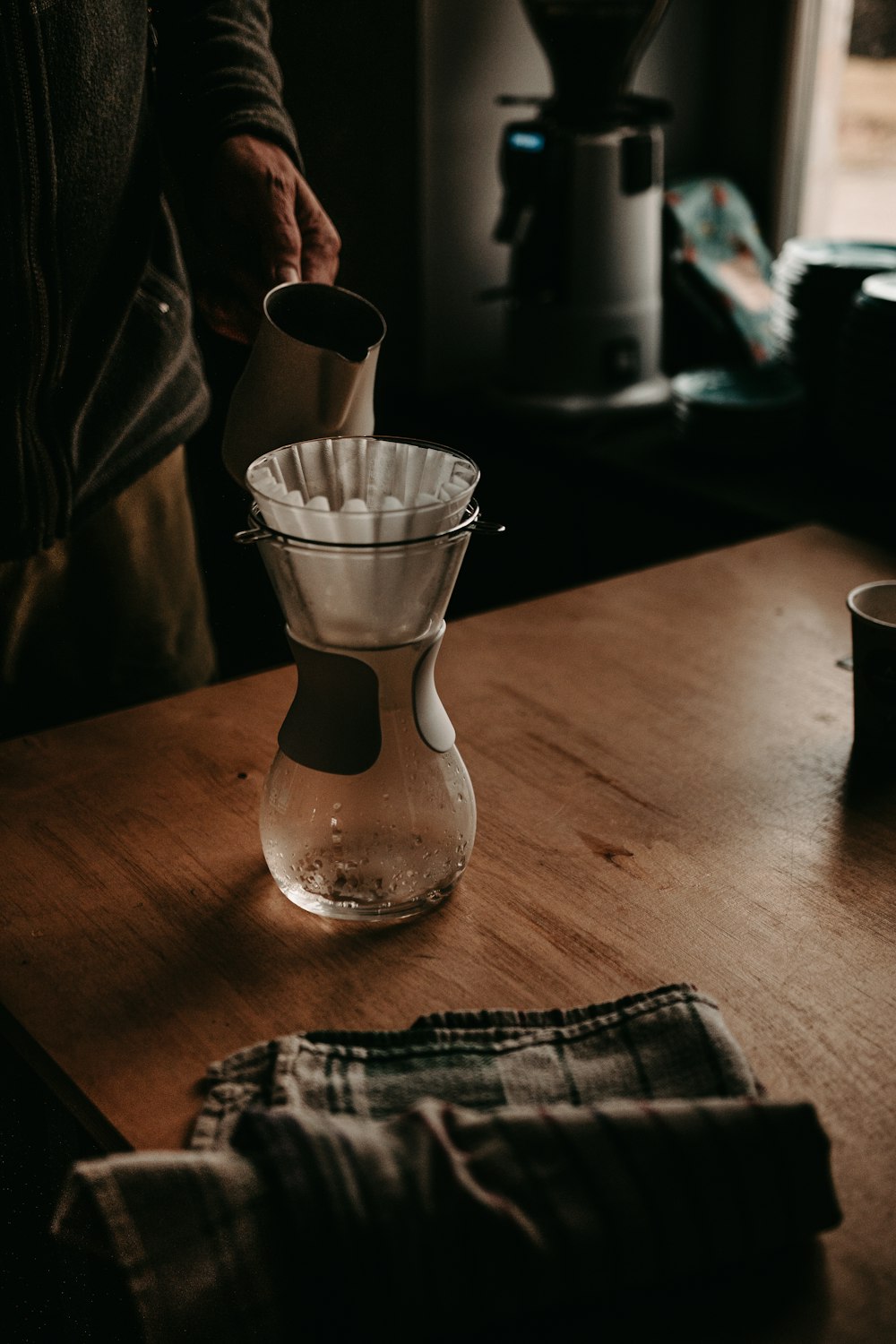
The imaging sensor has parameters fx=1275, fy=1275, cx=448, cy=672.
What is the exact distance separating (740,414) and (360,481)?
1.29 metres

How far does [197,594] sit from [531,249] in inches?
40.7

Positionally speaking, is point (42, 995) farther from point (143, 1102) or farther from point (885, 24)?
point (885, 24)

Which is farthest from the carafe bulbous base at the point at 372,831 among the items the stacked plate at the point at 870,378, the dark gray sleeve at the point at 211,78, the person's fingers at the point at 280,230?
the stacked plate at the point at 870,378

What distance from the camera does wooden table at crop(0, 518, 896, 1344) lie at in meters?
0.66

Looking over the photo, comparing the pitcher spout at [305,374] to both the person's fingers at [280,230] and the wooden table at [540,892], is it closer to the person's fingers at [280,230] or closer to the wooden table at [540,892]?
the person's fingers at [280,230]

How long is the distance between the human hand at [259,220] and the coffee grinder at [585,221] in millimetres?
1035

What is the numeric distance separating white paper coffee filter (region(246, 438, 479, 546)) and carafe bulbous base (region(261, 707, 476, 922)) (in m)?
0.13

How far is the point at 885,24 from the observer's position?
2.43m

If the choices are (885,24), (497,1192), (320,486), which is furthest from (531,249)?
(497,1192)

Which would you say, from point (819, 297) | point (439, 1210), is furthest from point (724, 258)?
point (439, 1210)

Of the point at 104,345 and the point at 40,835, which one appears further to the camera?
the point at 104,345

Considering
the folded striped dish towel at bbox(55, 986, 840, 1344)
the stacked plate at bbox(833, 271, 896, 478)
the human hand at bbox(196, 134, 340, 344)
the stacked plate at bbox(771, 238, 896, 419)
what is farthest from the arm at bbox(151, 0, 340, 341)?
the stacked plate at bbox(771, 238, 896, 419)

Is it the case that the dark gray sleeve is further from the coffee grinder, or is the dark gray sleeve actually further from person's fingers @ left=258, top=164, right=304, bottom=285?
the coffee grinder

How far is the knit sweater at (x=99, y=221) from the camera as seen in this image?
104 centimetres
